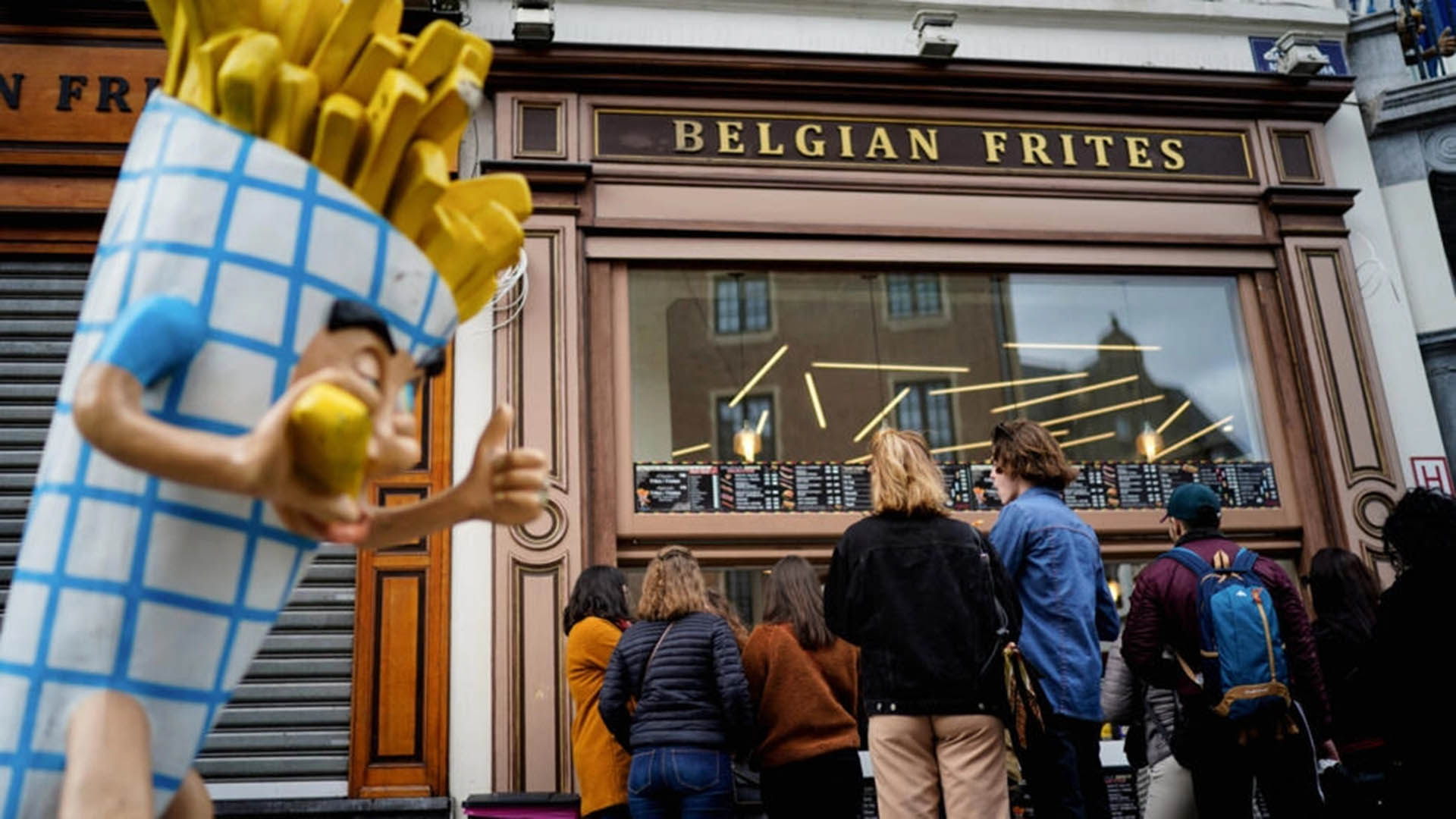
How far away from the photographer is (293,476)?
1.64 meters

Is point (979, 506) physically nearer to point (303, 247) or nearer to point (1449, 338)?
point (1449, 338)

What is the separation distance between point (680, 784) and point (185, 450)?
3.68 meters

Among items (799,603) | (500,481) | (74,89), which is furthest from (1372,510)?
(74,89)

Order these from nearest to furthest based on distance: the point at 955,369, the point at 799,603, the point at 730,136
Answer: the point at 799,603
the point at 730,136
the point at 955,369

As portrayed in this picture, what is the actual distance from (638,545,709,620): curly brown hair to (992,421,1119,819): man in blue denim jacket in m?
1.31

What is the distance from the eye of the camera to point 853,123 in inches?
312

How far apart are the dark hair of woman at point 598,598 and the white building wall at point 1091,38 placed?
1.98 metres

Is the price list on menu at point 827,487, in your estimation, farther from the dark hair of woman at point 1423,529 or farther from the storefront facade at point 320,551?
the dark hair of woman at point 1423,529

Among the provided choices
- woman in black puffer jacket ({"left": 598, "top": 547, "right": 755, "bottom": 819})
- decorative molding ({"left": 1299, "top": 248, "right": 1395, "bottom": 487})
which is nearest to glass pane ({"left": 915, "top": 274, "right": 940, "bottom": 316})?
decorative molding ({"left": 1299, "top": 248, "right": 1395, "bottom": 487})

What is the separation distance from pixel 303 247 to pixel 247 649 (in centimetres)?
61

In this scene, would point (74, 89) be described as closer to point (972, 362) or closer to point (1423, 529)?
point (972, 362)

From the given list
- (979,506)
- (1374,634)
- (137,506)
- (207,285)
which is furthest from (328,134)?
(979,506)

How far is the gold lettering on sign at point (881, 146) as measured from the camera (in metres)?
7.86

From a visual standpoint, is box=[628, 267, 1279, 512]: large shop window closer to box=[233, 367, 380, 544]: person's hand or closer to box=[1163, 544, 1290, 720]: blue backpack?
box=[1163, 544, 1290, 720]: blue backpack
